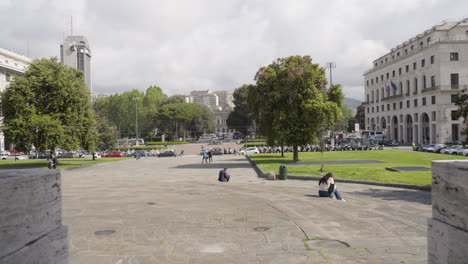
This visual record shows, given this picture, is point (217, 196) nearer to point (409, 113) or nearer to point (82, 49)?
point (409, 113)

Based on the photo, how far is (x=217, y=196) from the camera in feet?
48.4

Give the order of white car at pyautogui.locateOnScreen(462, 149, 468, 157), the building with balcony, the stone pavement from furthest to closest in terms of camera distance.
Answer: the building with balcony → white car at pyautogui.locateOnScreen(462, 149, 468, 157) → the stone pavement

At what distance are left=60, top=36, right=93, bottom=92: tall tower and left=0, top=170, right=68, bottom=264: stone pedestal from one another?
628 feet

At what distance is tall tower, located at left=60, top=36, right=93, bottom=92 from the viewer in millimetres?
179875

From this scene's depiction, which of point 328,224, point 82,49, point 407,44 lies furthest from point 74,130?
point 82,49

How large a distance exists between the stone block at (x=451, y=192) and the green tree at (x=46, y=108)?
3695 cm

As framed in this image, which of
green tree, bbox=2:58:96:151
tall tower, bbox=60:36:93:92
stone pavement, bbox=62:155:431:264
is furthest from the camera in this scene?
tall tower, bbox=60:36:93:92

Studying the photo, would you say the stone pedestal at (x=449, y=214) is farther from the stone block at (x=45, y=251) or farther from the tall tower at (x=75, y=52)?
the tall tower at (x=75, y=52)

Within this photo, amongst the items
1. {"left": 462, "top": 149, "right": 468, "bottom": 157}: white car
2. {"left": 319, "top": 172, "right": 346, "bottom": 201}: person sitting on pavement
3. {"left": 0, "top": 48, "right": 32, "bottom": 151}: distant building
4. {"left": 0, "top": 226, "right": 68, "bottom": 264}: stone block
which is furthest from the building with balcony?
{"left": 0, "top": 48, "right": 32, "bottom": 151}: distant building

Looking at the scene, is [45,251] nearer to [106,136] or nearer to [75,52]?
[106,136]

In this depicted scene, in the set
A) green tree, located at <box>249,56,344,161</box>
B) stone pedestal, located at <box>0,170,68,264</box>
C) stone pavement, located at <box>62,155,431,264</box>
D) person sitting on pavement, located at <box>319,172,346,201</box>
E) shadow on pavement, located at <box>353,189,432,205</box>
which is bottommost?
shadow on pavement, located at <box>353,189,432,205</box>

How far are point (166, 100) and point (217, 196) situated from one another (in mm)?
111011

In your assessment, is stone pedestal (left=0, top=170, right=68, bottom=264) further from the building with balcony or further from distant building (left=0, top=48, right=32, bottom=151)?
distant building (left=0, top=48, right=32, bottom=151)

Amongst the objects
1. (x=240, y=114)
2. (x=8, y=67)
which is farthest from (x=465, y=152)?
(x=8, y=67)
